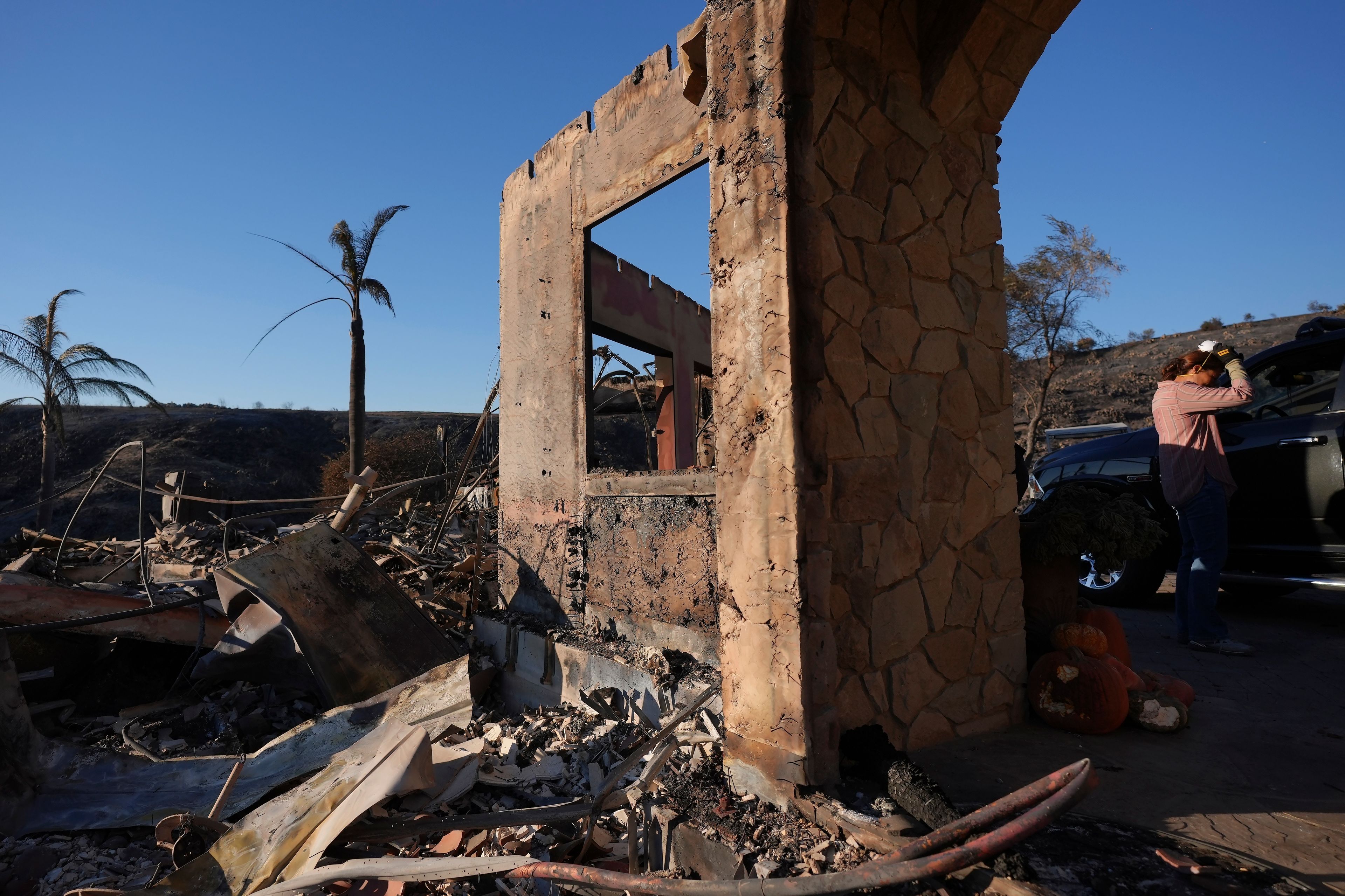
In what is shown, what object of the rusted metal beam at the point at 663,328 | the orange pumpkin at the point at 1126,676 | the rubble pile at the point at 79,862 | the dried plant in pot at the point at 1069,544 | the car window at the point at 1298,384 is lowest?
the rubble pile at the point at 79,862

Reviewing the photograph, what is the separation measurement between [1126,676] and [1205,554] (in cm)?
173

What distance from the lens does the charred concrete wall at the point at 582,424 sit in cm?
410

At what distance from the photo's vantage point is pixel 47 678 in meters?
4.77

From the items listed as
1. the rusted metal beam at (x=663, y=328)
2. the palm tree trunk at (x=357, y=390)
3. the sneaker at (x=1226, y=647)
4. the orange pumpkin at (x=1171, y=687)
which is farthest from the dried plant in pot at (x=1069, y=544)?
the palm tree trunk at (x=357, y=390)

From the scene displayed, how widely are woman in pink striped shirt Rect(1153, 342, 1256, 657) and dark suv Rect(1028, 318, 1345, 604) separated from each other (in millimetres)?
475

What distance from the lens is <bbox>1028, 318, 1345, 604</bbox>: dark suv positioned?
14.9ft

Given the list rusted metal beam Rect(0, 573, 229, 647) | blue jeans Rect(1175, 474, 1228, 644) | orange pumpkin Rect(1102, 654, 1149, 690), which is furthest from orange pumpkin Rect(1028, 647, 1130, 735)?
rusted metal beam Rect(0, 573, 229, 647)

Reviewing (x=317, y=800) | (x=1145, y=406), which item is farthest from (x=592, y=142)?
(x=1145, y=406)

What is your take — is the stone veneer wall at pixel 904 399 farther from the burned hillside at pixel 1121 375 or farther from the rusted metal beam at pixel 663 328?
the burned hillside at pixel 1121 375

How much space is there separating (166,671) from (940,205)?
6.15 m

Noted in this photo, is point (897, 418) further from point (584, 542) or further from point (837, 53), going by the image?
point (584, 542)

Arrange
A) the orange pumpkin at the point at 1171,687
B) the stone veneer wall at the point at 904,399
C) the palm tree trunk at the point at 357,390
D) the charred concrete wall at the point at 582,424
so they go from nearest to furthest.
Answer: the stone veneer wall at the point at 904,399 < the orange pumpkin at the point at 1171,687 < the charred concrete wall at the point at 582,424 < the palm tree trunk at the point at 357,390

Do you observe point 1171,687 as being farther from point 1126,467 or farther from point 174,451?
point 174,451

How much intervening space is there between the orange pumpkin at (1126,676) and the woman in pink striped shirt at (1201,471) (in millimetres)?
1640
